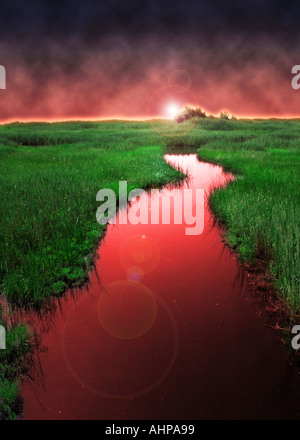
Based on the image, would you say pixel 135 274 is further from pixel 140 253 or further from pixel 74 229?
pixel 74 229

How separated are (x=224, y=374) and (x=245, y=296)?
1851mm

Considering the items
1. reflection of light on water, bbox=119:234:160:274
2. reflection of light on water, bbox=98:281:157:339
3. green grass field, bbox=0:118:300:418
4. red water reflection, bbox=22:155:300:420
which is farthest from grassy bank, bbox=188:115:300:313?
reflection of light on water, bbox=98:281:157:339

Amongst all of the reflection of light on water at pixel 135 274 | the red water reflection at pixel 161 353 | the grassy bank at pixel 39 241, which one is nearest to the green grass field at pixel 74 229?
the grassy bank at pixel 39 241

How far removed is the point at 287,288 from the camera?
4.34 m

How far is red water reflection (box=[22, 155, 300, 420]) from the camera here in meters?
3.06

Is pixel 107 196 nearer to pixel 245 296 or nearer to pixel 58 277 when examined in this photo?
pixel 58 277

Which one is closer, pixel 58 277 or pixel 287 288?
pixel 287 288

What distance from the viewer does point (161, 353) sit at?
3.74 meters

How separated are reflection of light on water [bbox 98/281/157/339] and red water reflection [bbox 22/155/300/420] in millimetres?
16

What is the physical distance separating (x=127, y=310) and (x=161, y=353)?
3.61ft

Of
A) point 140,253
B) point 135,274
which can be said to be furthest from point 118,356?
point 140,253

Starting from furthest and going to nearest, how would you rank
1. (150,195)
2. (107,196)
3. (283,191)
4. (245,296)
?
1. (150,195)
2. (107,196)
3. (283,191)
4. (245,296)

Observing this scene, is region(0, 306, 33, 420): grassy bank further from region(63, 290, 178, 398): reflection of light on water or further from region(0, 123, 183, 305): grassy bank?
region(0, 123, 183, 305): grassy bank
